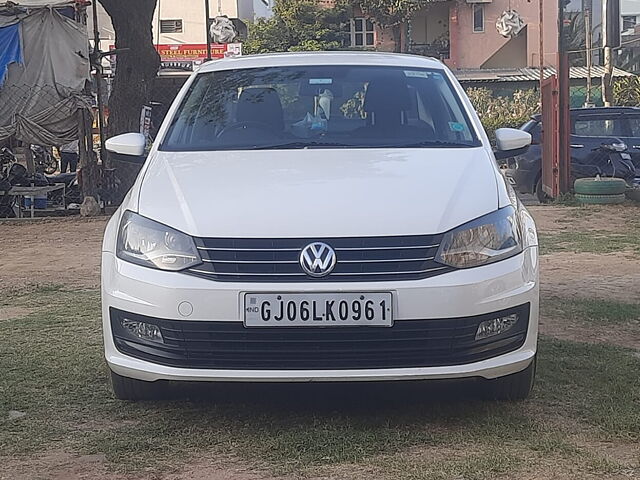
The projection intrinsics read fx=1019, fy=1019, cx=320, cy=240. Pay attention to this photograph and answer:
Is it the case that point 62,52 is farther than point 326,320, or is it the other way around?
point 62,52

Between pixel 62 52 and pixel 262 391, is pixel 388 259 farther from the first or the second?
pixel 62 52

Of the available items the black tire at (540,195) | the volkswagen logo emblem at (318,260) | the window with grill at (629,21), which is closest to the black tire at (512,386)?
the volkswagen logo emblem at (318,260)

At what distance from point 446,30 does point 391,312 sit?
42.1 meters

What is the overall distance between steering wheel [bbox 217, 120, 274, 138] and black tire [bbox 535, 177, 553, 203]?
32.8ft

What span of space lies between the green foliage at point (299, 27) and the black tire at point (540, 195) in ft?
91.4

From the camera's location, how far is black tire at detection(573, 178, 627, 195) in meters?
13.7

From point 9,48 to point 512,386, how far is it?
33.2 feet

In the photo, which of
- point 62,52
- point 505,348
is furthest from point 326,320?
point 62,52

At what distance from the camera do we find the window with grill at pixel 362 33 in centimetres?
4416

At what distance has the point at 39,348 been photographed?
585 cm

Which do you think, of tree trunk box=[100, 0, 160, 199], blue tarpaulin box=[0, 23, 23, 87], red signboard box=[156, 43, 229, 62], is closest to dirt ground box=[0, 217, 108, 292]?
blue tarpaulin box=[0, 23, 23, 87]

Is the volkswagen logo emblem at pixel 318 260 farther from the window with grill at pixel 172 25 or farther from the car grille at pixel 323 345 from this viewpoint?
the window with grill at pixel 172 25

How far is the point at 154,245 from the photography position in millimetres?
4008

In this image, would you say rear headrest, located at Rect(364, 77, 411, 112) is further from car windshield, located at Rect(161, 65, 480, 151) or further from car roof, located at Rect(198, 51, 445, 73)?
car roof, located at Rect(198, 51, 445, 73)
